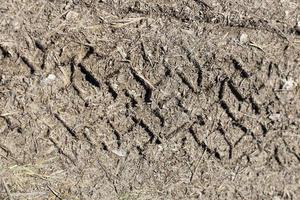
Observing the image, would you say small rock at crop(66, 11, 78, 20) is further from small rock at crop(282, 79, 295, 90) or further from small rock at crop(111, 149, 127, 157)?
small rock at crop(282, 79, 295, 90)

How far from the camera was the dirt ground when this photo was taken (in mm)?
2559

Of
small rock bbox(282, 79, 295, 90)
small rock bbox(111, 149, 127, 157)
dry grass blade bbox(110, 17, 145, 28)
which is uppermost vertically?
dry grass blade bbox(110, 17, 145, 28)

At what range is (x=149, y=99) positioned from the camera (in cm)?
265

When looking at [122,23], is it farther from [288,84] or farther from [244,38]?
[288,84]

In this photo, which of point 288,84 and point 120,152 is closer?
point 120,152

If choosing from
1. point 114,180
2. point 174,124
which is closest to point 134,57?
point 174,124

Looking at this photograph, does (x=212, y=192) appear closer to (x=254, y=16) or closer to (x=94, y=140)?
(x=94, y=140)

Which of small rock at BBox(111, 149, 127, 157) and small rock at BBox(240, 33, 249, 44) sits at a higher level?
small rock at BBox(240, 33, 249, 44)

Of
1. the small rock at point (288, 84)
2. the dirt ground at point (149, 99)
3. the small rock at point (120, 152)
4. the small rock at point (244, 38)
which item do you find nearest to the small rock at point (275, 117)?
the dirt ground at point (149, 99)

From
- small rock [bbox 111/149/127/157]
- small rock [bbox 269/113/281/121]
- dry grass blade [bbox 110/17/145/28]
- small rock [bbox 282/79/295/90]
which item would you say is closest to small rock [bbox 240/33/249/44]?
small rock [bbox 282/79/295/90]

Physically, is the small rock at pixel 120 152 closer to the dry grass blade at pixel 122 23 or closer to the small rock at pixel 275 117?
the dry grass blade at pixel 122 23

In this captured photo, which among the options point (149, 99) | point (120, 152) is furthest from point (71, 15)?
point (120, 152)

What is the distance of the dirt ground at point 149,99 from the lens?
256cm

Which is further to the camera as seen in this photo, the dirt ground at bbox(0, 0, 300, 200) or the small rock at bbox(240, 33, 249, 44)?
the small rock at bbox(240, 33, 249, 44)
